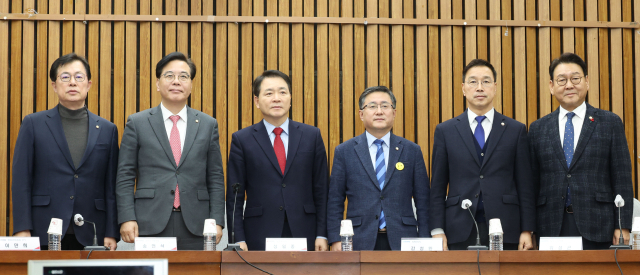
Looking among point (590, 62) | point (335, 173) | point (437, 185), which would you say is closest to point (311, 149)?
point (335, 173)

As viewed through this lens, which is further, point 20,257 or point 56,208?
point 56,208

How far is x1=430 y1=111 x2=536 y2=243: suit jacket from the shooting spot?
3.13m

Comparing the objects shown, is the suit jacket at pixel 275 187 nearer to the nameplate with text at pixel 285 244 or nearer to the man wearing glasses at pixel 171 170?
the man wearing glasses at pixel 171 170

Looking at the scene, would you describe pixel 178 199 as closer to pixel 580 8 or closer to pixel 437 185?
pixel 437 185

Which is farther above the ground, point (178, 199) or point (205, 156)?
point (205, 156)

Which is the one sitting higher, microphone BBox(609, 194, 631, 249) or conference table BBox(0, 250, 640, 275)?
microphone BBox(609, 194, 631, 249)

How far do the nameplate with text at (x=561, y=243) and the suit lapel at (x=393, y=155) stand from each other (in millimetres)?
870

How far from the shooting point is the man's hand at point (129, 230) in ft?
9.82

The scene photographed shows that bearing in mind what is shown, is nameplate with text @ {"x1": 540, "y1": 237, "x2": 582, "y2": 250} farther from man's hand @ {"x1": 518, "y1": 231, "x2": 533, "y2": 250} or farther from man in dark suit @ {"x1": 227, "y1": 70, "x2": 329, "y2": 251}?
man in dark suit @ {"x1": 227, "y1": 70, "x2": 329, "y2": 251}

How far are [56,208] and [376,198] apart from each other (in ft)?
5.39

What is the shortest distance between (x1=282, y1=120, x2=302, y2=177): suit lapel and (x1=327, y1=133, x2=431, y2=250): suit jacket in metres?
0.23

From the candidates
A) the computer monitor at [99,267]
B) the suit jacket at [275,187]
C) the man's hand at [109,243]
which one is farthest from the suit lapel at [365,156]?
the computer monitor at [99,267]

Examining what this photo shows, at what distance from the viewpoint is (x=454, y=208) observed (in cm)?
318

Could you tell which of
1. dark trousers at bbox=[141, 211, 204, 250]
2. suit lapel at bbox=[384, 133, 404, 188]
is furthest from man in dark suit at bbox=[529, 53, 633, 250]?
dark trousers at bbox=[141, 211, 204, 250]
